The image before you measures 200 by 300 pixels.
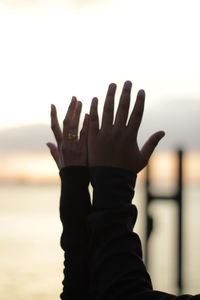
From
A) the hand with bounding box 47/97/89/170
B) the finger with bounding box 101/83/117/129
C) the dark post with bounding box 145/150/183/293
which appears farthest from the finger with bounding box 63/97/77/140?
the dark post with bounding box 145/150/183/293

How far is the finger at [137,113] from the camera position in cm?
72

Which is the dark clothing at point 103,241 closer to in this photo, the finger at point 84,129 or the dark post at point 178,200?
the finger at point 84,129

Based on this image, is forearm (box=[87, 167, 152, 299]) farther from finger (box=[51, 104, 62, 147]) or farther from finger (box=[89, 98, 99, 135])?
finger (box=[51, 104, 62, 147])

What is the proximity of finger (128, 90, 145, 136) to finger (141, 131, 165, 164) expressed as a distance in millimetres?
44

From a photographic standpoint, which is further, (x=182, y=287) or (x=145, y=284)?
(x=182, y=287)

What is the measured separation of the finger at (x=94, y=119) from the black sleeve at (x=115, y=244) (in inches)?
2.0

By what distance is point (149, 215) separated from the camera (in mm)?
3525

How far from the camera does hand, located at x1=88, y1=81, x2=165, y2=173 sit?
71 centimetres

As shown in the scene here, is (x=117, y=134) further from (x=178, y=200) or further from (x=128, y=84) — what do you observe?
(x=178, y=200)

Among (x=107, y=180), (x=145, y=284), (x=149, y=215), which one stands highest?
(x=107, y=180)

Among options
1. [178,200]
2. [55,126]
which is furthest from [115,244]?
[178,200]

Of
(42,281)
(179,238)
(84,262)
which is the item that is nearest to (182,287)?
(179,238)

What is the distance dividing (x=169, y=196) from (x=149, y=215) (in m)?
0.27

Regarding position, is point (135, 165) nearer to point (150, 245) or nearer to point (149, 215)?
point (149, 215)
